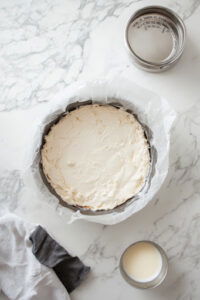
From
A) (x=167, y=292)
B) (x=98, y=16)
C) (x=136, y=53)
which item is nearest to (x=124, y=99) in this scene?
(x=136, y=53)

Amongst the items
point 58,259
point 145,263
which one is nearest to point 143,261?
point 145,263

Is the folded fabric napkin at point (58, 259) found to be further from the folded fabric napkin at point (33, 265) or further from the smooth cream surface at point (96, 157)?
the smooth cream surface at point (96, 157)

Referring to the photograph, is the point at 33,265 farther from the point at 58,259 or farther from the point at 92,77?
the point at 92,77

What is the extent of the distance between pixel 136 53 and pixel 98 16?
0.47ft

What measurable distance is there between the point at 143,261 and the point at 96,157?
0.27 metres

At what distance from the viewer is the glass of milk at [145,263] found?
3.79ft

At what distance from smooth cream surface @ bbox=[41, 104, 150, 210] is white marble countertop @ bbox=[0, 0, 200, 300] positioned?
7 centimetres

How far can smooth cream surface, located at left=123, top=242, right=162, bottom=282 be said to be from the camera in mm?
1161

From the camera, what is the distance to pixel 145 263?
1.17 meters

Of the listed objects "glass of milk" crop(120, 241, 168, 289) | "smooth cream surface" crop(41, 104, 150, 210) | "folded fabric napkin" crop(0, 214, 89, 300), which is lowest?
"folded fabric napkin" crop(0, 214, 89, 300)

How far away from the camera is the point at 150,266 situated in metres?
1.17

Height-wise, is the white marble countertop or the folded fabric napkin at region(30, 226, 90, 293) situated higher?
the white marble countertop

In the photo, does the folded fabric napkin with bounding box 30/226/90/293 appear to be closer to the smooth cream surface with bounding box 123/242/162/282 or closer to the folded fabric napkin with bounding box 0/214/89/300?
the folded fabric napkin with bounding box 0/214/89/300

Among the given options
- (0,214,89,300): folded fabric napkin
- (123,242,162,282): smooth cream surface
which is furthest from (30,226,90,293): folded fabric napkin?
(123,242,162,282): smooth cream surface
